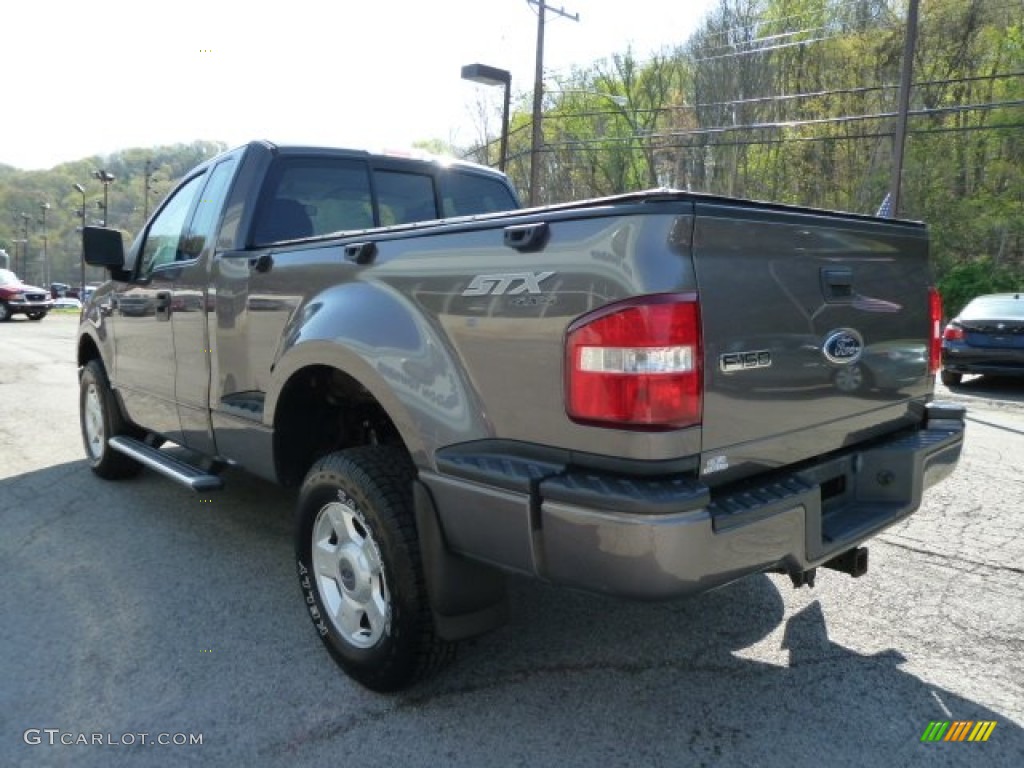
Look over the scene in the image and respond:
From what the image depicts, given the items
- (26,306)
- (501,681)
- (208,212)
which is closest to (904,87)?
(208,212)

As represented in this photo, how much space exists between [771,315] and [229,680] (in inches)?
86.6

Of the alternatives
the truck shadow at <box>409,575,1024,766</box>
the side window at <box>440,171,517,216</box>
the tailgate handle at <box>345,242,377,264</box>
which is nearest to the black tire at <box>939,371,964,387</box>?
the side window at <box>440,171,517,216</box>

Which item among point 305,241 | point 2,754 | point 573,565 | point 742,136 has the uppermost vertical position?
point 742,136

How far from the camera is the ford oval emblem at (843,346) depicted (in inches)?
93.3

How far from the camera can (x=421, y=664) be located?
2463mm

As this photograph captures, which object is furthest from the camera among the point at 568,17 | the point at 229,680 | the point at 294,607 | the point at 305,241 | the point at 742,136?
the point at 742,136

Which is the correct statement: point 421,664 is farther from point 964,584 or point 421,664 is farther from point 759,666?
point 964,584

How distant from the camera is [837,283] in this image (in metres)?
2.39

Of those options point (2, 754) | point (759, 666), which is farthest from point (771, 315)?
point (2, 754)

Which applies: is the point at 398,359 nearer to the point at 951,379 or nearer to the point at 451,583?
the point at 451,583

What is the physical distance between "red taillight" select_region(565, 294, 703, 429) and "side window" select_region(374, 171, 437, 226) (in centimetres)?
239

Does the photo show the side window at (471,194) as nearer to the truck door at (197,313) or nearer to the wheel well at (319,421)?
the truck door at (197,313)

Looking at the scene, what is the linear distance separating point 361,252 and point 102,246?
2.61m

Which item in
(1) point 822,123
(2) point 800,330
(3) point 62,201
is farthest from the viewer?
(3) point 62,201
